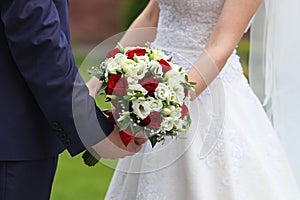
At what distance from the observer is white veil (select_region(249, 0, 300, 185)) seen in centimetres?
374

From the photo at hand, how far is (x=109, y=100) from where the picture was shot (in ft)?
9.66

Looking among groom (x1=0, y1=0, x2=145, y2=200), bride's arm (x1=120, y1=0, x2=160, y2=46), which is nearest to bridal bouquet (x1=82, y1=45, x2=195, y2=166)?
groom (x1=0, y1=0, x2=145, y2=200)

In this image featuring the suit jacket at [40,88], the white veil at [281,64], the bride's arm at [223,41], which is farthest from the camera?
the white veil at [281,64]

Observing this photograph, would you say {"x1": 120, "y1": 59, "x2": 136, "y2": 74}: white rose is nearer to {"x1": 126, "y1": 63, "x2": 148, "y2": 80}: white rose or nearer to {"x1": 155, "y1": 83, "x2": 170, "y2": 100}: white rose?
{"x1": 126, "y1": 63, "x2": 148, "y2": 80}: white rose

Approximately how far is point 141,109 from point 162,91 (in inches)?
4.0

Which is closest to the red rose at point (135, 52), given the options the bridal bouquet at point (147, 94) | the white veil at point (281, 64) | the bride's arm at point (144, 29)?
the bridal bouquet at point (147, 94)

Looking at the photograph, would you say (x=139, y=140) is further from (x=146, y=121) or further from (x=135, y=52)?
(x=135, y=52)

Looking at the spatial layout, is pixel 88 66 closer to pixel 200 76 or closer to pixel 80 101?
pixel 80 101

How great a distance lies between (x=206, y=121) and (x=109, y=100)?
2.19 ft

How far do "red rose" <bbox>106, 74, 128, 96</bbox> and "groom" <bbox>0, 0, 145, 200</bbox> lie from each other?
9 centimetres

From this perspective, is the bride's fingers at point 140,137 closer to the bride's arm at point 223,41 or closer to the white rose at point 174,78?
the white rose at point 174,78

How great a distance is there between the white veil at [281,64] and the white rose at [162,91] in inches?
40.0

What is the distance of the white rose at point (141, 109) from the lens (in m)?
2.84

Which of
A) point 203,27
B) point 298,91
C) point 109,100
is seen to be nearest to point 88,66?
point 109,100
